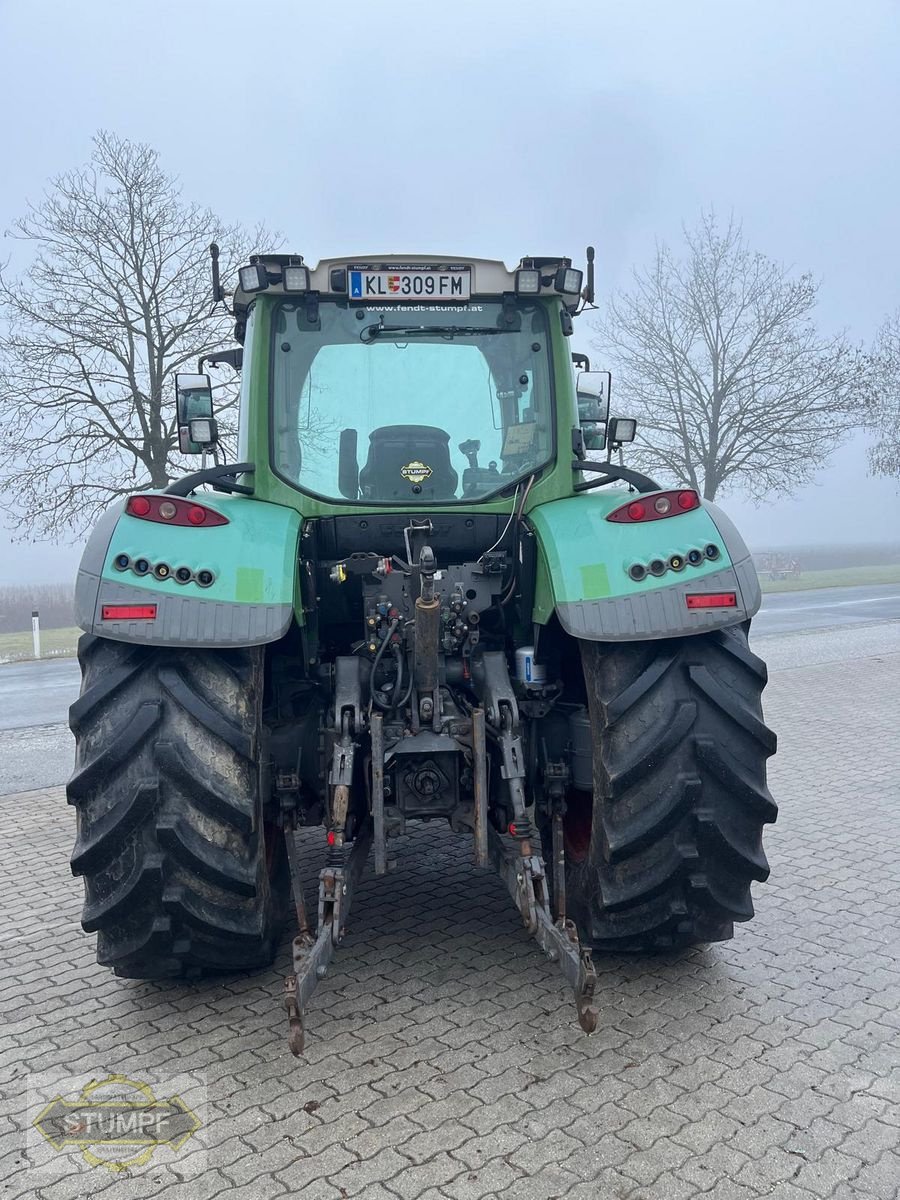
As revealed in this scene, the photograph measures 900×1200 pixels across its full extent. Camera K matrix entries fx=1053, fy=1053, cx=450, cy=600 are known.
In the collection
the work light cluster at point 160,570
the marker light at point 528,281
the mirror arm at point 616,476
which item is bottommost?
the work light cluster at point 160,570

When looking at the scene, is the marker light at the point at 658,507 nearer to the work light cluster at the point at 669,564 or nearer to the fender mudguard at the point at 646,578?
the fender mudguard at the point at 646,578

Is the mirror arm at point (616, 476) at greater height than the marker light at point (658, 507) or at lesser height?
greater

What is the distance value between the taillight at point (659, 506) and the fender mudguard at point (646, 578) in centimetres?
2

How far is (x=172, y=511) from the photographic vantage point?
154 inches

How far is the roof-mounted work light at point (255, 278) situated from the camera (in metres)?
4.43

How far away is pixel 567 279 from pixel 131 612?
235 centimetres

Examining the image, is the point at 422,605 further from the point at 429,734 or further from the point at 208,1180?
the point at 208,1180

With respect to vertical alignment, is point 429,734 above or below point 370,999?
above

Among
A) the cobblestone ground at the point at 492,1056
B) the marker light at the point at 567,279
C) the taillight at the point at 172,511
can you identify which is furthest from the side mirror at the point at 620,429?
the cobblestone ground at the point at 492,1056

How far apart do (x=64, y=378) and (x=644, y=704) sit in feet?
43.8

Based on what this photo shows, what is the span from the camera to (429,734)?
4.06 meters

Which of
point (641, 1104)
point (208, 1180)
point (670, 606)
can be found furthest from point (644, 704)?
point (208, 1180)

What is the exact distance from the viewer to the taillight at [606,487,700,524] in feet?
13.2

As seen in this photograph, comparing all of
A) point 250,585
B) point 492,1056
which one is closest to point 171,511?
point 250,585
